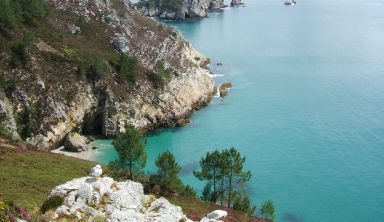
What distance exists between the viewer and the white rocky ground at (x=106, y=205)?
32.5m

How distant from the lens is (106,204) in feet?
112

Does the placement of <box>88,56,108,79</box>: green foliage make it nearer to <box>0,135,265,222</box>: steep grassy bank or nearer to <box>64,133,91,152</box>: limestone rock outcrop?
<box>64,133,91,152</box>: limestone rock outcrop

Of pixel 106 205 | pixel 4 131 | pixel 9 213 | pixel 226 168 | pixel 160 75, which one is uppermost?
pixel 9 213

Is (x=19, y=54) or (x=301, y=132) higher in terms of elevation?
(x=19, y=54)

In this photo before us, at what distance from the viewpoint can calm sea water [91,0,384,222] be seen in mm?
84688

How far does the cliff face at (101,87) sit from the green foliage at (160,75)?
4.10 feet

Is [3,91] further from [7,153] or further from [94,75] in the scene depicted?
[7,153]

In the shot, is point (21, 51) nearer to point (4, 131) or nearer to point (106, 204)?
point (4, 131)

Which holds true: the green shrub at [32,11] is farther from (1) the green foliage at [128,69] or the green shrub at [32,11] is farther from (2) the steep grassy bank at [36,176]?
(2) the steep grassy bank at [36,176]

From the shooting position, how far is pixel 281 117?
12050 cm

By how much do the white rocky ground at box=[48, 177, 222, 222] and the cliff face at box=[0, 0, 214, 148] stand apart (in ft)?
163

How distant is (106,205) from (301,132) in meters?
83.0

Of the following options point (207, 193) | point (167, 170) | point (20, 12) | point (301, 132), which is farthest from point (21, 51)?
point (301, 132)

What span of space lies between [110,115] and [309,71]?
255 feet
